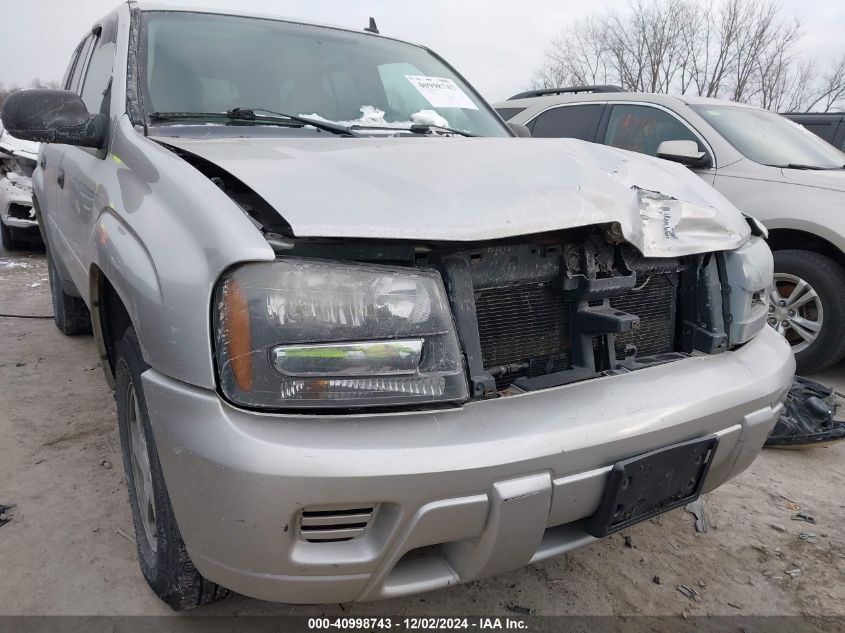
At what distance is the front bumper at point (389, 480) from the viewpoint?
121 centimetres

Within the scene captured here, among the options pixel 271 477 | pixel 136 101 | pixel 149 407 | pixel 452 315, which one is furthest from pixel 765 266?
pixel 136 101

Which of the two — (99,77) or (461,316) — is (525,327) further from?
(99,77)

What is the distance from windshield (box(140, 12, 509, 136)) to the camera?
7.29 ft

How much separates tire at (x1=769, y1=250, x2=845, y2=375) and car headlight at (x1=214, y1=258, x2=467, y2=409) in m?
3.18

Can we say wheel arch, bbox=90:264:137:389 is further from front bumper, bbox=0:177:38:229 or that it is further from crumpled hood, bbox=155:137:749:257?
front bumper, bbox=0:177:38:229

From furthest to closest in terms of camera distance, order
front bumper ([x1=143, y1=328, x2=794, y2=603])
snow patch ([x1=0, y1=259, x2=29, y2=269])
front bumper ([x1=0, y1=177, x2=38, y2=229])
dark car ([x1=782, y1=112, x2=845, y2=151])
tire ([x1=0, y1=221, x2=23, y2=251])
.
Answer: dark car ([x1=782, y1=112, x2=845, y2=151])
tire ([x1=0, y1=221, x2=23, y2=251])
front bumper ([x1=0, y1=177, x2=38, y2=229])
snow patch ([x1=0, y1=259, x2=29, y2=269])
front bumper ([x1=143, y1=328, x2=794, y2=603])

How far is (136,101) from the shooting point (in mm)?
2057

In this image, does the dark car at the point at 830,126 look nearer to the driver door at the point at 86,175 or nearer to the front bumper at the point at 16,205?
the driver door at the point at 86,175

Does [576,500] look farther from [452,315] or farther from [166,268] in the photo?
[166,268]

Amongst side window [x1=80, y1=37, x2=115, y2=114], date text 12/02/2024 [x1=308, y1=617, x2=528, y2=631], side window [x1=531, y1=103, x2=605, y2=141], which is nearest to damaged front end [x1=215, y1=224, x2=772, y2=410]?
date text 12/02/2024 [x1=308, y1=617, x2=528, y2=631]

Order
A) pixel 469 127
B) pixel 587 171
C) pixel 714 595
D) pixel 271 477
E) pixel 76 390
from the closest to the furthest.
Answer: pixel 271 477 < pixel 587 171 < pixel 714 595 < pixel 469 127 < pixel 76 390

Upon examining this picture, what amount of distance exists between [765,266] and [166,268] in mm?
1814

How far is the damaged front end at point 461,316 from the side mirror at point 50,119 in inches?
46.9

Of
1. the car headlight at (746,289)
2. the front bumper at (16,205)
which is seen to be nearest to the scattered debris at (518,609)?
the car headlight at (746,289)
